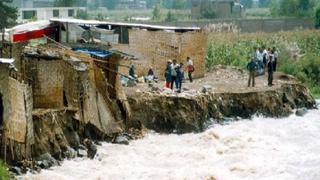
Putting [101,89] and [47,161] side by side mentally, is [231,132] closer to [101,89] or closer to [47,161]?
[101,89]

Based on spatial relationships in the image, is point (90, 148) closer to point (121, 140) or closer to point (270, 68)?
point (121, 140)

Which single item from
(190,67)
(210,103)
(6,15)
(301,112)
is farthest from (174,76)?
(6,15)

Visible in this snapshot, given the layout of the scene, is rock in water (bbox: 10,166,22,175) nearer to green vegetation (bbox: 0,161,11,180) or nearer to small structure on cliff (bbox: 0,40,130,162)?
small structure on cliff (bbox: 0,40,130,162)

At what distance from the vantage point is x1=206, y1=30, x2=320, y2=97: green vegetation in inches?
1350

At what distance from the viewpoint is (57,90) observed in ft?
67.7

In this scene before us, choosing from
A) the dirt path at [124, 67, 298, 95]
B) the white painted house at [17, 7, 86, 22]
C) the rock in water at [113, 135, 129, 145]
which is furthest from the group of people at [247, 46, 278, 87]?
the white painted house at [17, 7, 86, 22]

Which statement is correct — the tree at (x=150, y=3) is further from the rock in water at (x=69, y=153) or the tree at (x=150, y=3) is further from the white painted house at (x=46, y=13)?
the rock in water at (x=69, y=153)

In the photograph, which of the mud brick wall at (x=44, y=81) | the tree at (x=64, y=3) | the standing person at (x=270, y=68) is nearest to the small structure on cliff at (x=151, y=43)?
the standing person at (x=270, y=68)

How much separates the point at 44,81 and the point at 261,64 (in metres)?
12.3

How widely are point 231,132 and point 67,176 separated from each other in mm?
7447

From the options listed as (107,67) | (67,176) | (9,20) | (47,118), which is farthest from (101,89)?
(9,20)

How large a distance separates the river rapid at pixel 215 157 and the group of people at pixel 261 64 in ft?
9.49

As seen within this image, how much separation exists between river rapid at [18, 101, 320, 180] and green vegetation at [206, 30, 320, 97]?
932cm

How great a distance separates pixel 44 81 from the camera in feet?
67.1
